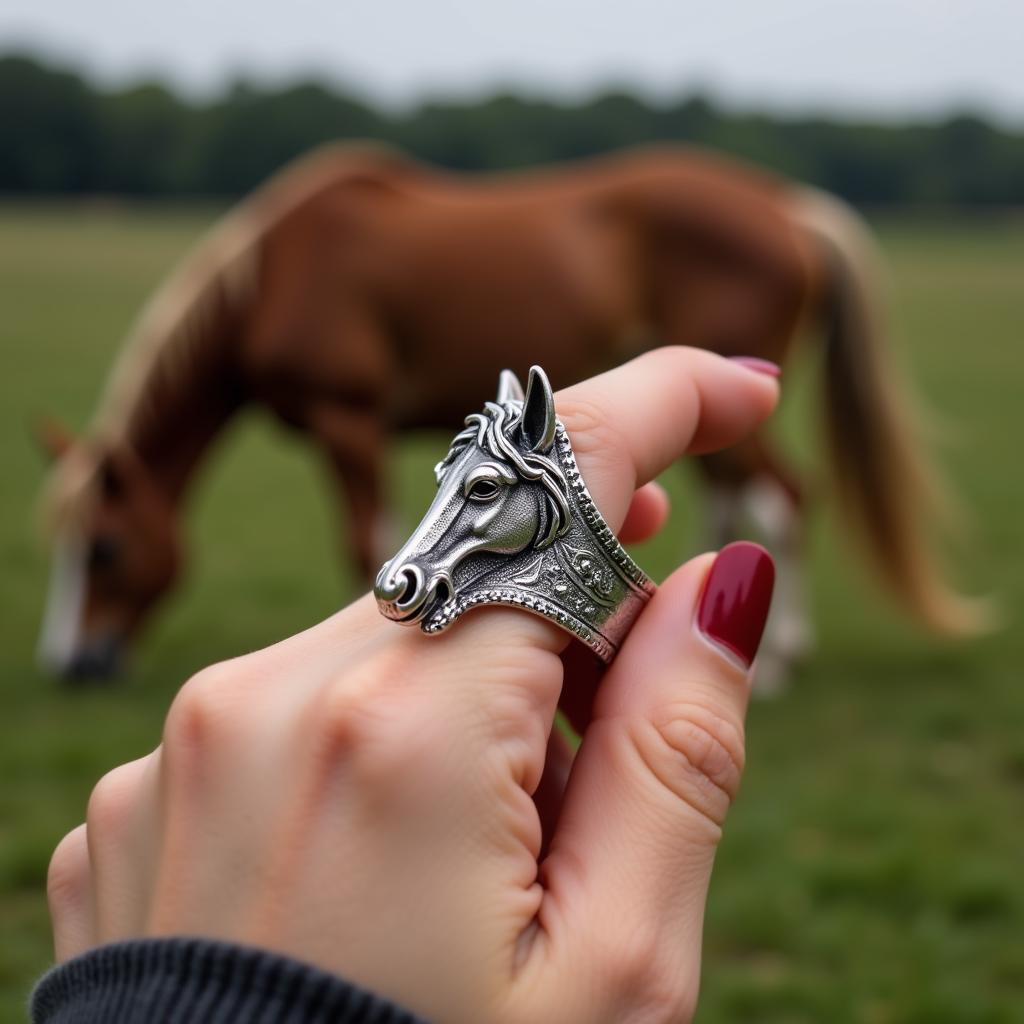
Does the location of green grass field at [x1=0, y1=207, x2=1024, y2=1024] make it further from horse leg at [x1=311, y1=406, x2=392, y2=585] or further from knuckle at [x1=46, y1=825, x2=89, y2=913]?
knuckle at [x1=46, y1=825, x2=89, y2=913]

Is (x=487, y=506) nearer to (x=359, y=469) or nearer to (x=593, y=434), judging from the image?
(x=593, y=434)

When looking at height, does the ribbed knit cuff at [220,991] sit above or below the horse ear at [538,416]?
below

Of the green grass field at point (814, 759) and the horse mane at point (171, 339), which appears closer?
the green grass field at point (814, 759)

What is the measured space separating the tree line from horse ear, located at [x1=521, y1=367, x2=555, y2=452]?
2908cm

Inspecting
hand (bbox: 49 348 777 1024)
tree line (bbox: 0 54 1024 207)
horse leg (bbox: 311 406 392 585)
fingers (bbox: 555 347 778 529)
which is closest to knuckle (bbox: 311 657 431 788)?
hand (bbox: 49 348 777 1024)

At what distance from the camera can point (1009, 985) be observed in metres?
2.16

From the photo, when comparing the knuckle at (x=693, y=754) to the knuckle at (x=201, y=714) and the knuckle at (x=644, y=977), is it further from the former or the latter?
the knuckle at (x=201, y=714)

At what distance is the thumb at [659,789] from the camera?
0.76 metres

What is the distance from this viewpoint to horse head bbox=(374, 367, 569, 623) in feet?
2.65

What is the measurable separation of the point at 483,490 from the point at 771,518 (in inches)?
126

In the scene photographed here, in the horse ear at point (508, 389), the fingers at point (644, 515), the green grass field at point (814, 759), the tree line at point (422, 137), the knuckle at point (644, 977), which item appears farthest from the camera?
the tree line at point (422, 137)

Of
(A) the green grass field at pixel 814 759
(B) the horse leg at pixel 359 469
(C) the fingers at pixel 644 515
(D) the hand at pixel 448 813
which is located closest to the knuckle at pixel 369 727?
(D) the hand at pixel 448 813

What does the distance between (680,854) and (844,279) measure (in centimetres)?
347

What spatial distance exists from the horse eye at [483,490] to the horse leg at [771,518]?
2.99 meters
